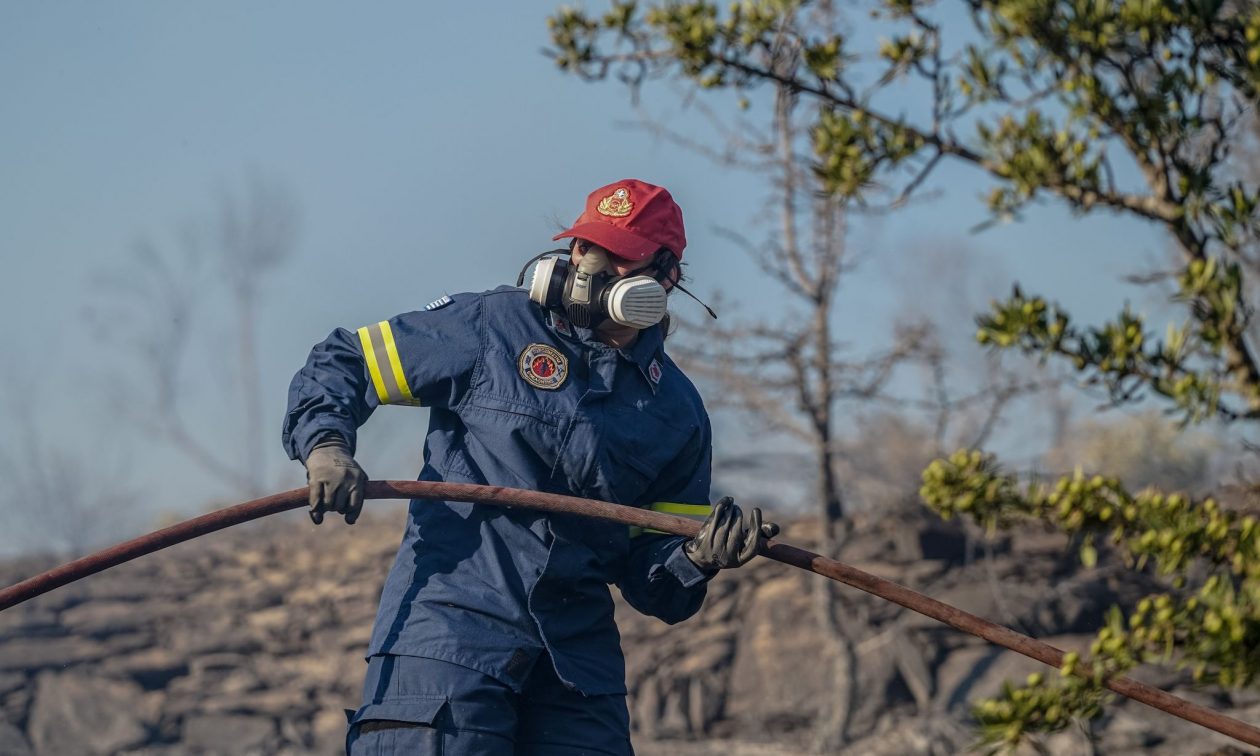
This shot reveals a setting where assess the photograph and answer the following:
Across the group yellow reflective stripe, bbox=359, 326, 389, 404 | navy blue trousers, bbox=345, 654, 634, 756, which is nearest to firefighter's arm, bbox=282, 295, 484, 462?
yellow reflective stripe, bbox=359, 326, 389, 404

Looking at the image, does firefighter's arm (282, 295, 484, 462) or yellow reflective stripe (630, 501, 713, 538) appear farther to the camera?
yellow reflective stripe (630, 501, 713, 538)

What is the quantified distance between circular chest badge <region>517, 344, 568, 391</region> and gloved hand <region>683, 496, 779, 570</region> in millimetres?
499

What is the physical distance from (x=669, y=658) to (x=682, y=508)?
5.66 metres

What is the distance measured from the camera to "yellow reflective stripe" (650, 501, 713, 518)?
391 cm

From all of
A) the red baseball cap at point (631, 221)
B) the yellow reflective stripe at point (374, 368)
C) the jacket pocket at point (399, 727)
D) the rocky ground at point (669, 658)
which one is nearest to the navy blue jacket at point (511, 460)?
the yellow reflective stripe at point (374, 368)

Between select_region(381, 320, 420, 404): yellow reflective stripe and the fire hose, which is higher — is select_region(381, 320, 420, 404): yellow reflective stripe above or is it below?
above

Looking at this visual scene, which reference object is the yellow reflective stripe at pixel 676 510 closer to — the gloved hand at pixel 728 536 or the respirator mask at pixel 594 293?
the gloved hand at pixel 728 536

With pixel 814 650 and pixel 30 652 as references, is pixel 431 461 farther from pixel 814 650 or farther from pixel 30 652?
pixel 30 652

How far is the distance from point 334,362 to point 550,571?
0.75 m

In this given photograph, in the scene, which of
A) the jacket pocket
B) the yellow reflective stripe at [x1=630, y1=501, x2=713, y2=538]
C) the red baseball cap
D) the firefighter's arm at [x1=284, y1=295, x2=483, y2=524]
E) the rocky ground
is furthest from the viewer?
the rocky ground

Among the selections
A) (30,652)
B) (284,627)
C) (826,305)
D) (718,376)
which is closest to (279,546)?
(284,627)

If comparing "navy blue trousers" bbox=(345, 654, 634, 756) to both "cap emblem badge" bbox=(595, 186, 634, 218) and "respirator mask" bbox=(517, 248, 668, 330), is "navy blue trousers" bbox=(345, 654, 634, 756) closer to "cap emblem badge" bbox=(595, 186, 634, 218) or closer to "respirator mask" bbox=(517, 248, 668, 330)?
"respirator mask" bbox=(517, 248, 668, 330)

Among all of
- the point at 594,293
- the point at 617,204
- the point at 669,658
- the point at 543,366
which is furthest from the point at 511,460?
the point at 669,658

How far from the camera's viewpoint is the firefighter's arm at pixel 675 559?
3.75m
